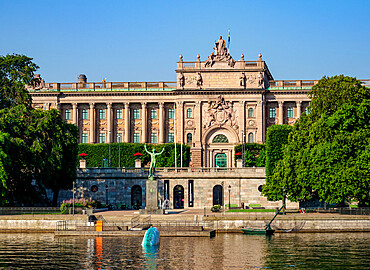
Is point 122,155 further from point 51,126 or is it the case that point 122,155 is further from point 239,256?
point 239,256

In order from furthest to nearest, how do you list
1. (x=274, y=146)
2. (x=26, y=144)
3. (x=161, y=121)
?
1. (x=161, y=121)
2. (x=274, y=146)
3. (x=26, y=144)

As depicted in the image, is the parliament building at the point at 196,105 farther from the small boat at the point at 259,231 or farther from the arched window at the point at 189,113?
the small boat at the point at 259,231

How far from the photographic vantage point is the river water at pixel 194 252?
4441 cm

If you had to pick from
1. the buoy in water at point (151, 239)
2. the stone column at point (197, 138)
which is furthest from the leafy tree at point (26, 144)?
the stone column at point (197, 138)

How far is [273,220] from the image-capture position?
63.8m

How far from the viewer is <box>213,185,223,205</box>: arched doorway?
87.8m

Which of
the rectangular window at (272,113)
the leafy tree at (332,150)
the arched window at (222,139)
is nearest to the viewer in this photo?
the leafy tree at (332,150)

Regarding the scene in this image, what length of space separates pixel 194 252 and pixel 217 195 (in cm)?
3843

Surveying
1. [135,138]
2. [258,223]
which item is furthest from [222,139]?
[258,223]

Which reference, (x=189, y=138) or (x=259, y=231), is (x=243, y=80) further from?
(x=259, y=231)

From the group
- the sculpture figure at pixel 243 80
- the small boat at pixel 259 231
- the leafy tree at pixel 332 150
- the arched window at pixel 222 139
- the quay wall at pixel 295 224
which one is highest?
the sculpture figure at pixel 243 80

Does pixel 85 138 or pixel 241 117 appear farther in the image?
pixel 85 138

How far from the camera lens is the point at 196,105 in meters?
117

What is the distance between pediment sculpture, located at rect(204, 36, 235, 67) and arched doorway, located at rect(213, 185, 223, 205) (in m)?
33.8
